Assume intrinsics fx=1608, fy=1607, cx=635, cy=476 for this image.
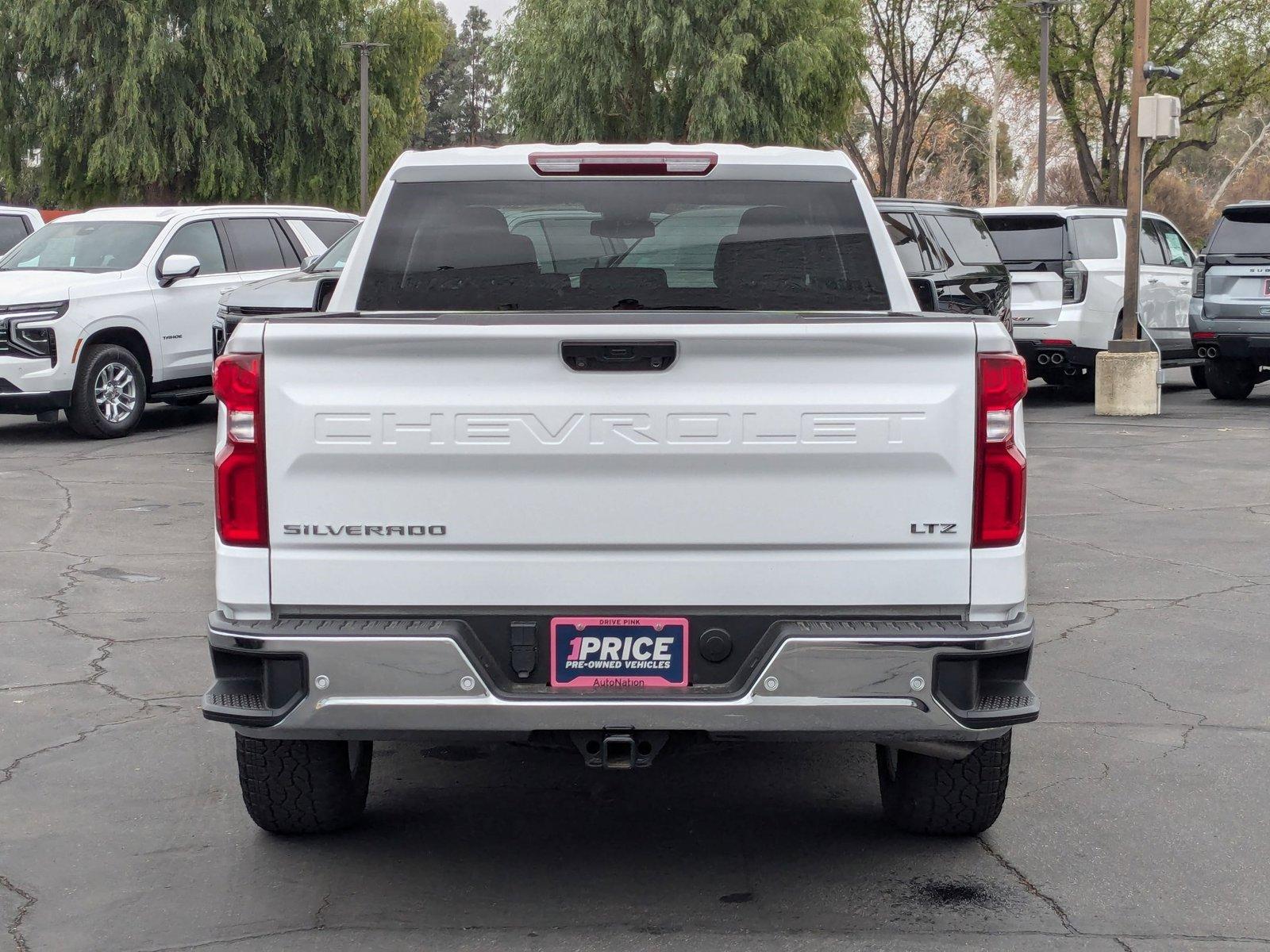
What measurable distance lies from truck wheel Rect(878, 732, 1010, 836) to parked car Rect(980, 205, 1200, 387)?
42.2 feet

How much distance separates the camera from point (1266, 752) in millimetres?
5469

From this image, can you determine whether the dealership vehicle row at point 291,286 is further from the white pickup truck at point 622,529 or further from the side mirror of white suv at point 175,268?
the white pickup truck at point 622,529

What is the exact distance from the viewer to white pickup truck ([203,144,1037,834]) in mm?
3742

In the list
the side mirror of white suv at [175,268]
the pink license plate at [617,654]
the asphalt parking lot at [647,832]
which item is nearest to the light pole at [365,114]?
the side mirror of white suv at [175,268]

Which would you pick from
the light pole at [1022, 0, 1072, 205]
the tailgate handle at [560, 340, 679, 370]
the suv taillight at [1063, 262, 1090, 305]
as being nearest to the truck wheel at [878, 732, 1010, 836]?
the tailgate handle at [560, 340, 679, 370]

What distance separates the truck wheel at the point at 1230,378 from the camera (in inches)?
707

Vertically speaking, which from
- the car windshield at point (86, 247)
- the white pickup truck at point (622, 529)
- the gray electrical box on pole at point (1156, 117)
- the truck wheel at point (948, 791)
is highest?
the gray electrical box on pole at point (1156, 117)

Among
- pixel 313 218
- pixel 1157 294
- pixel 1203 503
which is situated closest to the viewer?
pixel 1203 503

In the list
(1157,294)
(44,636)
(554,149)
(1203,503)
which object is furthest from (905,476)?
(1157,294)

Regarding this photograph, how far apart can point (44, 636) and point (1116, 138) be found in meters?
36.7

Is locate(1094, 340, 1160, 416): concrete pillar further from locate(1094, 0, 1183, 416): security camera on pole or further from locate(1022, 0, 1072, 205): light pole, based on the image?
locate(1022, 0, 1072, 205): light pole

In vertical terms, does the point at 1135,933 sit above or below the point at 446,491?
below

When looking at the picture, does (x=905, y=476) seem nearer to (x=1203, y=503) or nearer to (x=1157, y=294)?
(x=1203, y=503)

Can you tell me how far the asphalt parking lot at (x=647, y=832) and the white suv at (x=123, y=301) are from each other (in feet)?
22.5
